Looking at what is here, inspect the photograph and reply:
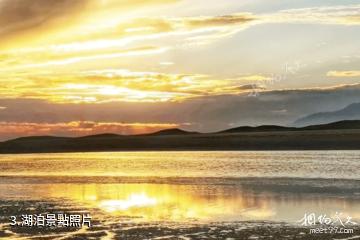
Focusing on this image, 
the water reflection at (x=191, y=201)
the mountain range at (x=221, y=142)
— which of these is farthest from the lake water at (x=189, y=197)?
the mountain range at (x=221, y=142)

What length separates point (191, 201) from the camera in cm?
2847

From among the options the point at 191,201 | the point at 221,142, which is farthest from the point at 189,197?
the point at 221,142

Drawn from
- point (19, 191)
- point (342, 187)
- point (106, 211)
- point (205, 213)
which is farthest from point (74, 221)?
point (342, 187)

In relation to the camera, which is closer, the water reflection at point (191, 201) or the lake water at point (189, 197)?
the lake water at point (189, 197)

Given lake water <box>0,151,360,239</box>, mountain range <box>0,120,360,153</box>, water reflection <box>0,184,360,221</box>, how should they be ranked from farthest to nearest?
mountain range <box>0,120,360,153</box> → water reflection <box>0,184,360,221</box> → lake water <box>0,151,360,239</box>

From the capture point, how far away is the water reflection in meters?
24.1

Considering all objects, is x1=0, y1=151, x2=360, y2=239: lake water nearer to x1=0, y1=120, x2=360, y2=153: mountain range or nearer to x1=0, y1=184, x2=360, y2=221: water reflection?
x1=0, y1=184, x2=360, y2=221: water reflection

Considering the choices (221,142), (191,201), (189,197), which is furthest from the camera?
(221,142)

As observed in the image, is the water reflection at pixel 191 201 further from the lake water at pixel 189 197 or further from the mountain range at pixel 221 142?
the mountain range at pixel 221 142

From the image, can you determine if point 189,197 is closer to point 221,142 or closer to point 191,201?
point 191,201

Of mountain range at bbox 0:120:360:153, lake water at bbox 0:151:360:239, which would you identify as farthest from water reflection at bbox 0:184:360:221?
mountain range at bbox 0:120:360:153

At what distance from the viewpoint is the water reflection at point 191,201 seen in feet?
79.2

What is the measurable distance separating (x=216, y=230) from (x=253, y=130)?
5474 inches

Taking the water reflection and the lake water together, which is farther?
the water reflection
